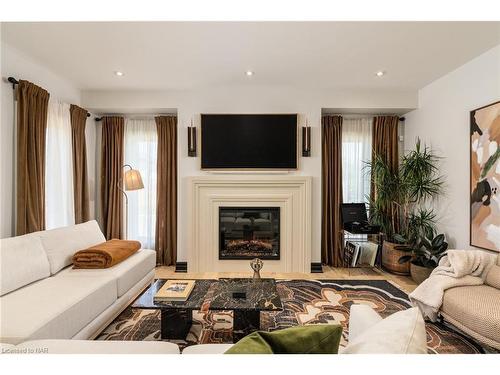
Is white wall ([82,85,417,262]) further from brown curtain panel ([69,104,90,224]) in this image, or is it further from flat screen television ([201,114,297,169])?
brown curtain panel ([69,104,90,224])

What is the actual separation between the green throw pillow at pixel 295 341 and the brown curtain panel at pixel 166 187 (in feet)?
11.4

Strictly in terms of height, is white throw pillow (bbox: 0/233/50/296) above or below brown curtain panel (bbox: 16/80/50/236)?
below

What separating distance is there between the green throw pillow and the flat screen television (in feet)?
9.81

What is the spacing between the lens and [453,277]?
2.32 m

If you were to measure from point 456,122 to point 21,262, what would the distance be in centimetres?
454

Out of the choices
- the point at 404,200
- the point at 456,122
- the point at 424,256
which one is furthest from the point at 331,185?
the point at 456,122

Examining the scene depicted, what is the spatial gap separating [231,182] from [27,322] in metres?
2.60

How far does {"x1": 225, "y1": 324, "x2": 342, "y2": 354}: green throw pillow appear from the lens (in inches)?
30.7

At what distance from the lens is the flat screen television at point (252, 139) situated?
3746 millimetres

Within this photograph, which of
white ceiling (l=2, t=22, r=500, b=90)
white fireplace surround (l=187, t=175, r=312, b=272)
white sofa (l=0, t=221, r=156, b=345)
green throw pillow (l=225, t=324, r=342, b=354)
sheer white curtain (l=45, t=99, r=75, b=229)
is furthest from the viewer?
white fireplace surround (l=187, t=175, r=312, b=272)

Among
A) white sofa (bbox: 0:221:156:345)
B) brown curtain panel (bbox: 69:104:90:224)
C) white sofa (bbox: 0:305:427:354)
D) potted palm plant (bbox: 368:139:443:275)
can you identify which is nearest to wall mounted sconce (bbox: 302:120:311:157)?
potted palm plant (bbox: 368:139:443:275)

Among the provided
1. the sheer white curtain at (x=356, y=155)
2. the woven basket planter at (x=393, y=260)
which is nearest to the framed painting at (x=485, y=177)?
the woven basket planter at (x=393, y=260)
